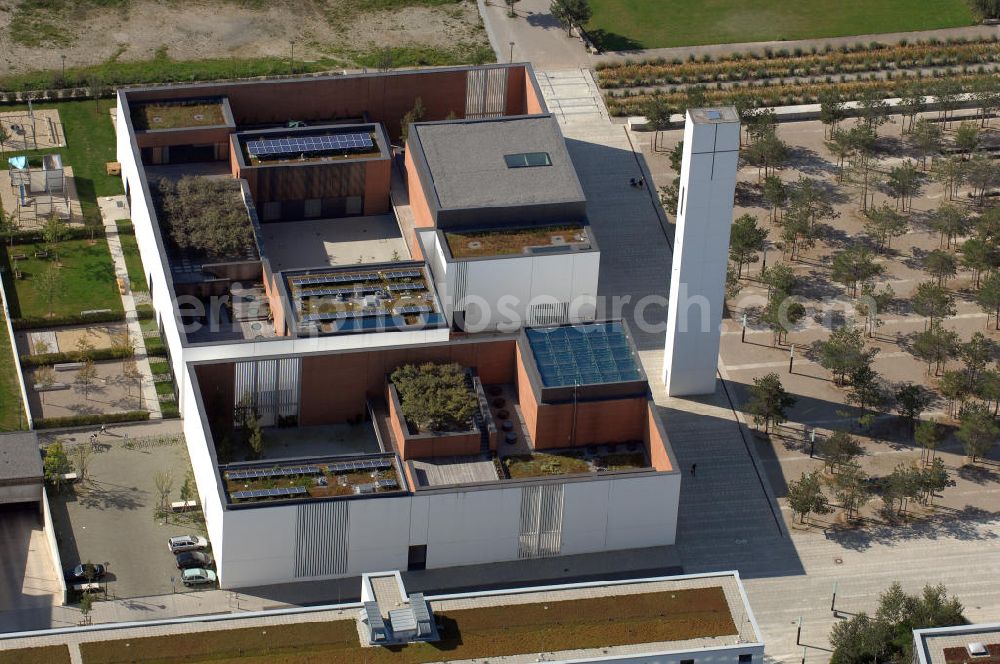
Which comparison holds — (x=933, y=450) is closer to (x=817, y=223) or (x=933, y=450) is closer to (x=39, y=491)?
(x=817, y=223)

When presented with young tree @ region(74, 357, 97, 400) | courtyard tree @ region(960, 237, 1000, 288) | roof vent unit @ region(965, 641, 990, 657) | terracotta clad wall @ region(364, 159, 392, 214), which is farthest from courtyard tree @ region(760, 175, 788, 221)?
roof vent unit @ region(965, 641, 990, 657)

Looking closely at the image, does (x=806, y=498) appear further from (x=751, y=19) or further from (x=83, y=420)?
(x=751, y=19)

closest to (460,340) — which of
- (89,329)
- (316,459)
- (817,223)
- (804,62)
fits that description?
(316,459)

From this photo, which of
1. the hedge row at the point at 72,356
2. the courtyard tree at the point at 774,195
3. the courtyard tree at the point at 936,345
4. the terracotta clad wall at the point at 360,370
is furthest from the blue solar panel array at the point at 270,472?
the courtyard tree at the point at 774,195

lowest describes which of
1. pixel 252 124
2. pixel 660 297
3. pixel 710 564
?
pixel 710 564

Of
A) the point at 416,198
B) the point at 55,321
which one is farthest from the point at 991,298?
the point at 55,321
